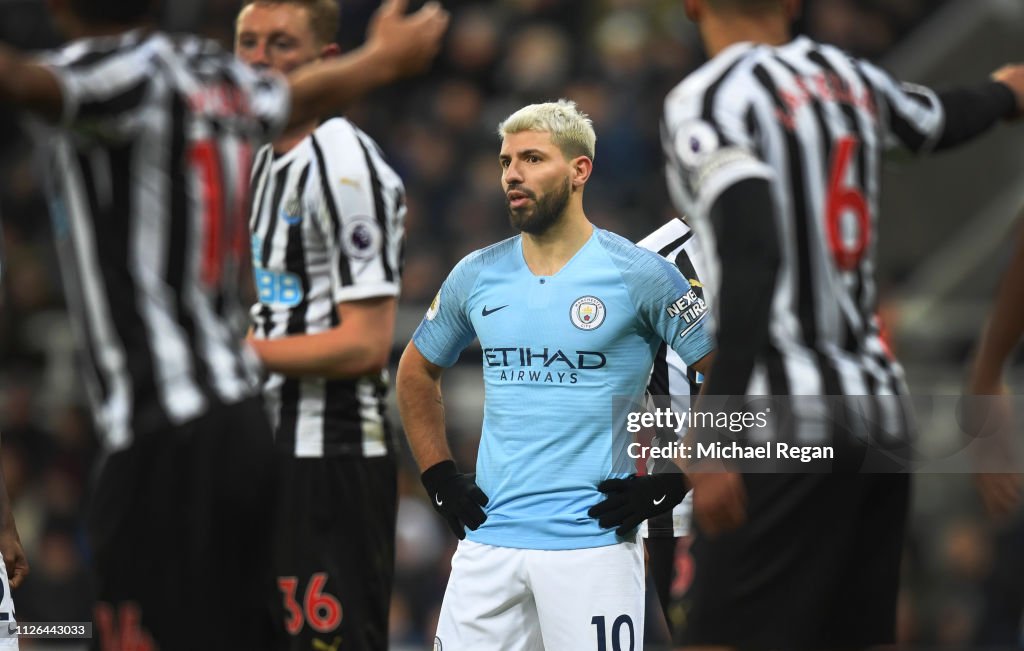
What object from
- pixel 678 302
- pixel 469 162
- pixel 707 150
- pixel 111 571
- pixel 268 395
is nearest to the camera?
pixel 111 571

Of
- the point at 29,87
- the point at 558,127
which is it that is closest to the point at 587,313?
the point at 558,127

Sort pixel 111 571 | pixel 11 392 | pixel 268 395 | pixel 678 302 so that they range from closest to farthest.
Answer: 1. pixel 111 571
2. pixel 678 302
3. pixel 268 395
4. pixel 11 392

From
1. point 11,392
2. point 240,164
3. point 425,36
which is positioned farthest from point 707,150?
point 11,392

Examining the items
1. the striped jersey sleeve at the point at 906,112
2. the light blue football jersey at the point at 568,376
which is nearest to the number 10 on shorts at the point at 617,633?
the light blue football jersey at the point at 568,376

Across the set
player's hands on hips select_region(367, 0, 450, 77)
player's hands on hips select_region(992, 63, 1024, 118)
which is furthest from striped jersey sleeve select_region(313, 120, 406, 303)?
player's hands on hips select_region(992, 63, 1024, 118)

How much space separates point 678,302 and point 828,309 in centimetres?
67

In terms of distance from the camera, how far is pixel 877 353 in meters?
3.78

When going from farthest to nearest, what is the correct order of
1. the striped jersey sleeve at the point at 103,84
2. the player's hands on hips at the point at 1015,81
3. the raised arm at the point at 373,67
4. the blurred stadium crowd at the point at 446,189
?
the blurred stadium crowd at the point at 446,189, the player's hands on hips at the point at 1015,81, the raised arm at the point at 373,67, the striped jersey sleeve at the point at 103,84

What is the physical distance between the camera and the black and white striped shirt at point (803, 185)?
11.8ft

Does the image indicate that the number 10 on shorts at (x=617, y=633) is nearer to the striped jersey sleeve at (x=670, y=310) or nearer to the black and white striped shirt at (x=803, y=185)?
the striped jersey sleeve at (x=670, y=310)

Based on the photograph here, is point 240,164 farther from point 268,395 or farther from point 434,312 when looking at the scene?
point 268,395

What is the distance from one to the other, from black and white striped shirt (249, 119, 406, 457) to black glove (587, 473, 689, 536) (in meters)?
1.00

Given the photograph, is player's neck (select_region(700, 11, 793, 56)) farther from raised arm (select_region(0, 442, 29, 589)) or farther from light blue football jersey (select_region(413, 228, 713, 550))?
raised arm (select_region(0, 442, 29, 589))

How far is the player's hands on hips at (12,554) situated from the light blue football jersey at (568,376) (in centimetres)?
131
